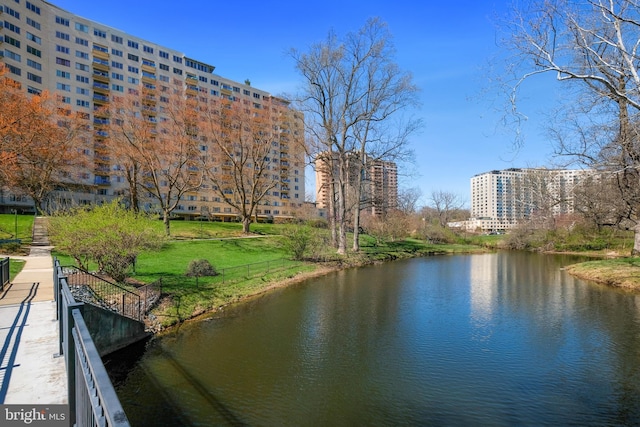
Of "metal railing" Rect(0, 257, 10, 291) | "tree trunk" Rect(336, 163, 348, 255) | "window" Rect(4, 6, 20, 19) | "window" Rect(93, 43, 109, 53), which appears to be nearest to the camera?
"metal railing" Rect(0, 257, 10, 291)

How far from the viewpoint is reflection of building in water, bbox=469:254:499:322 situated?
56.8 feet

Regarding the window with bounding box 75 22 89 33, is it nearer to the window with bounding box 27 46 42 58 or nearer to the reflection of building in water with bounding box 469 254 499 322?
the window with bounding box 27 46 42 58

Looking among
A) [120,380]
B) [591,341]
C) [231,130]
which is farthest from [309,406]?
[231,130]

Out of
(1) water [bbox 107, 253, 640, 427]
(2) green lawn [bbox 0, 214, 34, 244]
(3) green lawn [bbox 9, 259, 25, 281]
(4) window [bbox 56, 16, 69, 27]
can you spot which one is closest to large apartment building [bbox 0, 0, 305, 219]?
(4) window [bbox 56, 16, 69, 27]

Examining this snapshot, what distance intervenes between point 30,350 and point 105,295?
8.13 metres

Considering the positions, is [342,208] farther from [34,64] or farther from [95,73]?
[95,73]

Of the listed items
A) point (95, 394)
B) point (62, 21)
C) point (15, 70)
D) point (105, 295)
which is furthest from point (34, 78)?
point (95, 394)

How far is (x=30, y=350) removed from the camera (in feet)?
23.5

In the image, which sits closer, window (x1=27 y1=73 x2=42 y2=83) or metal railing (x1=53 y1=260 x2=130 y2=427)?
metal railing (x1=53 y1=260 x2=130 y2=427)

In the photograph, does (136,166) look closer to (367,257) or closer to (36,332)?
(367,257)

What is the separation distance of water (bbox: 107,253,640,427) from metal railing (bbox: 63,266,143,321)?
2.18 m

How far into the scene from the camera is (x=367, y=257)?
4081cm

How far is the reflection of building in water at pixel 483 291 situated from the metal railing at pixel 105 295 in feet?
47.8

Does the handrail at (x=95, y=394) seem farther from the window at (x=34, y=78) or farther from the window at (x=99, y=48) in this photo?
the window at (x=99, y=48)
